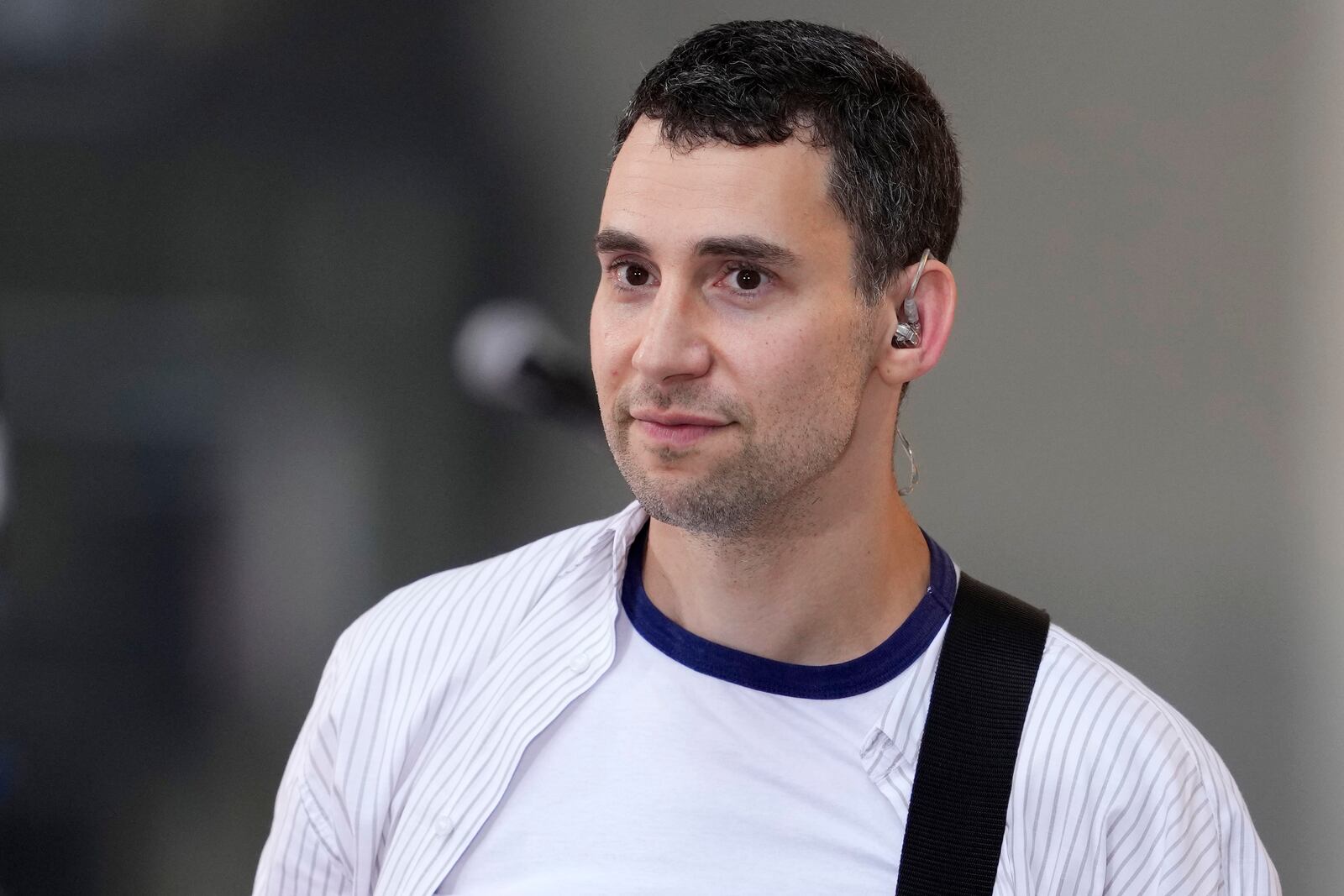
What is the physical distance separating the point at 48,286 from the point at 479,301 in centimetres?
45

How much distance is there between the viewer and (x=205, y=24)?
145 centimetres

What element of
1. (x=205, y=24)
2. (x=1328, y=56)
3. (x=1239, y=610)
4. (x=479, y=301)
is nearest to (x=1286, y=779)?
Answer: (x=1239, y=610)

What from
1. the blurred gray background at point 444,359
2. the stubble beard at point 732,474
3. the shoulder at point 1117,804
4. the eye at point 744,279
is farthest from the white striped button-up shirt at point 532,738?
the blurred gray background at point 444,359

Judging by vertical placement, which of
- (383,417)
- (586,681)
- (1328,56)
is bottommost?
(586,681)

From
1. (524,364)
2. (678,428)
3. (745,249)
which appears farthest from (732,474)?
(524,364)

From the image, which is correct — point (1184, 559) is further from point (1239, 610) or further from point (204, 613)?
point (204, 613)

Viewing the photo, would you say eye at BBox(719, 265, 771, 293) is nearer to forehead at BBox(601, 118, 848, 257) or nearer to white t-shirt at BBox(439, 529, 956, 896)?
forehead at BBox(601, 118, 848, 257)

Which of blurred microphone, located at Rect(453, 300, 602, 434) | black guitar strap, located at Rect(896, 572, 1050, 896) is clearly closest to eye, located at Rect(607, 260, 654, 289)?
black guitar strap, located at Rect(896, 572, 1050, 896)

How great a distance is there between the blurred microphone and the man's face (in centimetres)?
48

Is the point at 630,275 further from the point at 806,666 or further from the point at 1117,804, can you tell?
the point at 1117,804

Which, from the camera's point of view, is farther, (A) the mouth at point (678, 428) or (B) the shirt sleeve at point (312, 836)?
(B) the shirt sleeve at point (312, 836)

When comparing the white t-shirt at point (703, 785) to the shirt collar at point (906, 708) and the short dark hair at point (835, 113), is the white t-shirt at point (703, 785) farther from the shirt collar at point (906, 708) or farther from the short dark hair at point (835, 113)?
the short dark hair at point (835, 113)

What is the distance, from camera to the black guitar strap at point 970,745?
98 centimetres

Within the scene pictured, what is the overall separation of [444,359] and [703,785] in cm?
64
